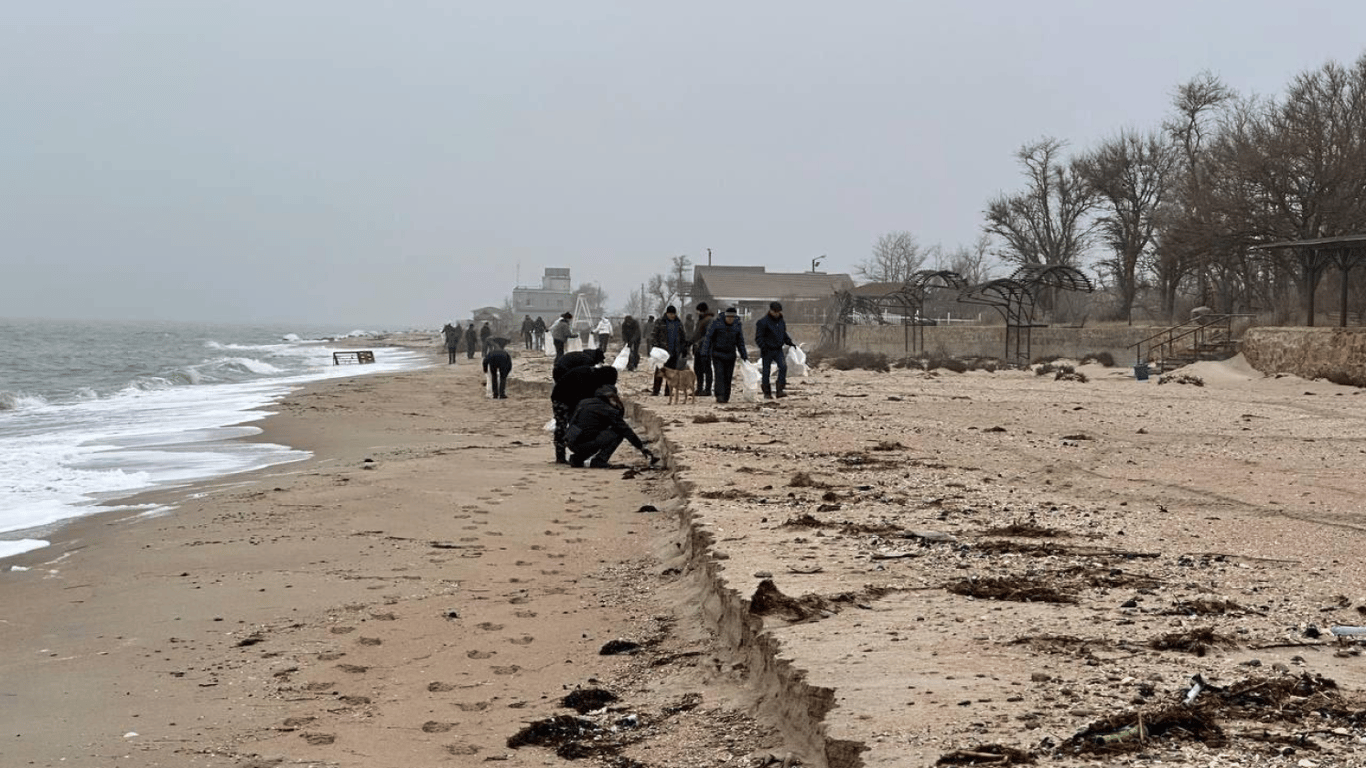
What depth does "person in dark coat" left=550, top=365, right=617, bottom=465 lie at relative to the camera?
14.5 metres

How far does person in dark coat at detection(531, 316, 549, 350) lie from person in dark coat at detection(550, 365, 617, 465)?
4739 cm

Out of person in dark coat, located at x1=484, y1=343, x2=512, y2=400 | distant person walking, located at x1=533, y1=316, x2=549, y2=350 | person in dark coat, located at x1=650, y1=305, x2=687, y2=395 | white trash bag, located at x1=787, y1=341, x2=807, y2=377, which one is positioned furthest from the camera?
distant person walking, located at x1=533, y1=316, x2=549, y2=350

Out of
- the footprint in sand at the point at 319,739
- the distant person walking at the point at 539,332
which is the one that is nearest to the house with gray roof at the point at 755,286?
the distant person walking at the point at 539,332

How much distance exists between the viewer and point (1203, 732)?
12.7ft

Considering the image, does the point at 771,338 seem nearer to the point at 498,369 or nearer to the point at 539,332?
the point at 498,369

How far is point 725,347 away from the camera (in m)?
20.1

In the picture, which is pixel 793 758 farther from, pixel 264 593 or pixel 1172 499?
pixel 1172 499

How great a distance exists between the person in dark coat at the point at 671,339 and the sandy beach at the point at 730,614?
7.69 meters

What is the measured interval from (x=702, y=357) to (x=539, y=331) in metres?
45.4

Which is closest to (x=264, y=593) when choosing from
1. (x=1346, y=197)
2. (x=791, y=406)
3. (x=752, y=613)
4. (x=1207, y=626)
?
(x=752, y=613)

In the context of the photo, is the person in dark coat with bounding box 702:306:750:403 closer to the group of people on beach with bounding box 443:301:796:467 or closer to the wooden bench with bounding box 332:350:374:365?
the group of people on beach with bounding box 443:301:796:467

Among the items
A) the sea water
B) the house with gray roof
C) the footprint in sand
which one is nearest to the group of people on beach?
the sea water

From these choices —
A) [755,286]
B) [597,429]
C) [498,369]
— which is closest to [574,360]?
[597,429]

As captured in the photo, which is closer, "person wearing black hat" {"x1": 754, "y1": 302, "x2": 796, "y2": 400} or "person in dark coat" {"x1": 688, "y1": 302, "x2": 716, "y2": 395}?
"person wearing black hat" {"x1": 754, "y1": 302, "x2": 796, "y2": 400}
